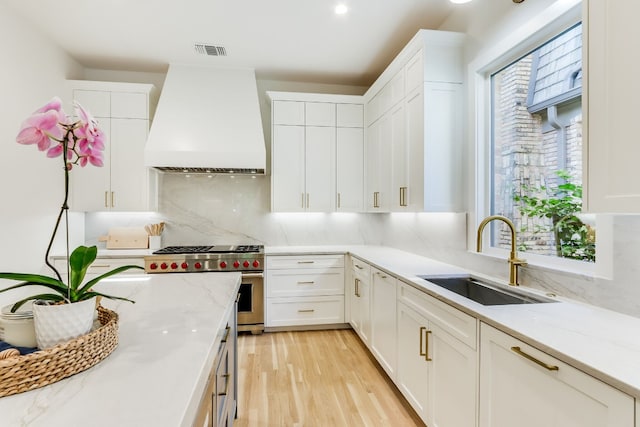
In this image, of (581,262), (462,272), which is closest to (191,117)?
(462,272)

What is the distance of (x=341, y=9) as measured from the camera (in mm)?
2656

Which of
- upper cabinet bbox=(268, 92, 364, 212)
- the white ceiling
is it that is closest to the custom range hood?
the white ceiling

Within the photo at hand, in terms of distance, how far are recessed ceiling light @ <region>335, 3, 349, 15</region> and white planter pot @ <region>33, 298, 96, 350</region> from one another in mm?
2649

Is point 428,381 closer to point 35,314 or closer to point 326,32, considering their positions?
point 35,314

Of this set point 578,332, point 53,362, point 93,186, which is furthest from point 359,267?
point 93,186

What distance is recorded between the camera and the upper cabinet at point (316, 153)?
12.5 ft

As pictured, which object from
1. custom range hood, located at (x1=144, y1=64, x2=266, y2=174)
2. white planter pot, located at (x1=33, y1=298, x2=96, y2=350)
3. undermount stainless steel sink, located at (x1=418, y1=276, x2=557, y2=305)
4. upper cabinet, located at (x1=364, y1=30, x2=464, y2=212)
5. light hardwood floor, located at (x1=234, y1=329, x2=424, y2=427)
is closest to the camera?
white planter pot, located at (x1=33, y1=298, x2=96, y2=350)

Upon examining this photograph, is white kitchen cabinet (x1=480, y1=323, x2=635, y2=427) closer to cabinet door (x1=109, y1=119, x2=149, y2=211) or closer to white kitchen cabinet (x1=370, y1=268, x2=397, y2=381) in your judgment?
white kitchen cabinet (x1=370, y1=268, x2=397, y2=381)

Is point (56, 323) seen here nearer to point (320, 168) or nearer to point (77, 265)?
point (77, 265)

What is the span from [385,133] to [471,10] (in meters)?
1.19

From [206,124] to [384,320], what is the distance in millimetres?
2609

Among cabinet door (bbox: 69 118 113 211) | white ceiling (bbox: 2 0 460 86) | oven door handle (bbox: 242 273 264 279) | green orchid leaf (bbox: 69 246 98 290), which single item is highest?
white ceiling (bbox: 2 0 460 86)

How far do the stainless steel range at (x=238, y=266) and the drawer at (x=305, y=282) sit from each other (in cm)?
14

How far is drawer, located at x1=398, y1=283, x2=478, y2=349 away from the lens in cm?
151
